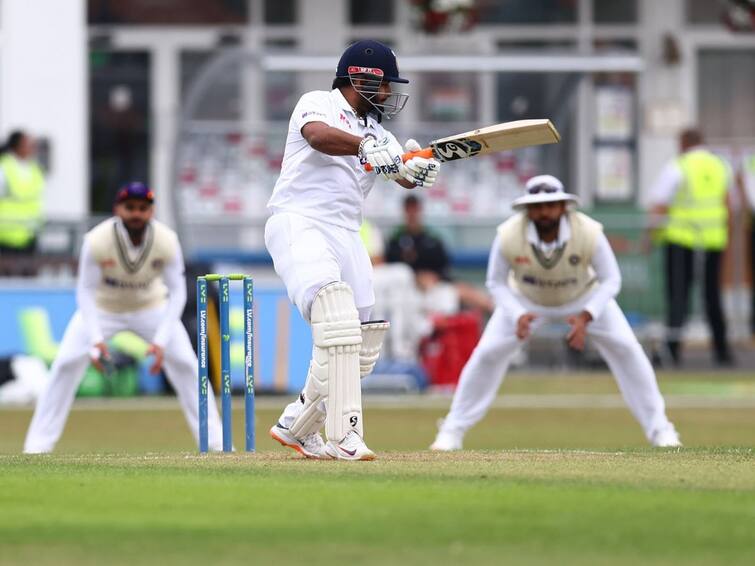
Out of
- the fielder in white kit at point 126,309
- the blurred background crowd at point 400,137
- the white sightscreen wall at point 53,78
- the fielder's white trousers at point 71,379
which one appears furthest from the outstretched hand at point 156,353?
the white sightscreen wall at point 53,78

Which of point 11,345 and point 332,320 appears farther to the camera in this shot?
point 11,345

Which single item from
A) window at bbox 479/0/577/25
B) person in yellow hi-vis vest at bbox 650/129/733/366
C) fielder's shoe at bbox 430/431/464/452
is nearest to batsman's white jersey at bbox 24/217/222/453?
fielder's shoe at bbox 430/431/464/452

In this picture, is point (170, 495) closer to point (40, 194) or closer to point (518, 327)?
point (518, 327)

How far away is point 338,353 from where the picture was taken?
28.5 ft

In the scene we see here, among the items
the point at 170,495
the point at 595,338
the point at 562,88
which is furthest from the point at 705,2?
the point at 170,495

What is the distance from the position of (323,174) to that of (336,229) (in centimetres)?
26

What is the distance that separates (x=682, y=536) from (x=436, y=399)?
10723 millimetres

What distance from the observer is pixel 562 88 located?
20.6m

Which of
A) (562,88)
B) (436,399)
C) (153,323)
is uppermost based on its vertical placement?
(562,88)

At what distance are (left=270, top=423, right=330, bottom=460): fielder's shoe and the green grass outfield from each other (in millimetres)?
80

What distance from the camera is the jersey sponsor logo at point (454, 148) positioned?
28.6 ft

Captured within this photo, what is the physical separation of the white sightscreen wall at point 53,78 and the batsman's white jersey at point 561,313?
9.99m

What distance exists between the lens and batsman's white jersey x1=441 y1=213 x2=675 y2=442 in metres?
11.6

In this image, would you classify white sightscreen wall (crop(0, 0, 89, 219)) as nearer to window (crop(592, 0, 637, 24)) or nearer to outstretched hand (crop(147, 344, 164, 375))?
window (crop(592, 0, 637, 24))
